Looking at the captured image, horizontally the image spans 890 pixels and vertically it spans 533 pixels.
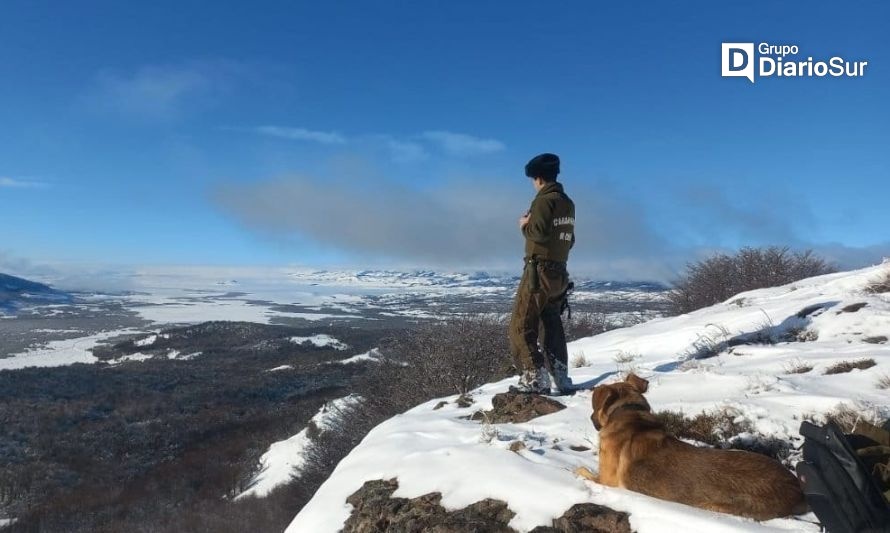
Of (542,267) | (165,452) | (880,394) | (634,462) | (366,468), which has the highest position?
(542,267)

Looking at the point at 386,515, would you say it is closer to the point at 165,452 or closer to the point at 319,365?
the point at 165,452

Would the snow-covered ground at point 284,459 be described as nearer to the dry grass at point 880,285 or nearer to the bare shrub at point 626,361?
the bare shrub at point 626,361

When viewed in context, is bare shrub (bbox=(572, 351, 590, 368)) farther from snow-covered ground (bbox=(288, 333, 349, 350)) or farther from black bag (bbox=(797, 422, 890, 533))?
snow-covered ground (bbox=(288, 333, 349, 350))

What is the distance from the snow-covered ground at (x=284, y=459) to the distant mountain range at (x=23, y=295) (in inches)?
6100

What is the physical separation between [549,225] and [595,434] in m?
2.06

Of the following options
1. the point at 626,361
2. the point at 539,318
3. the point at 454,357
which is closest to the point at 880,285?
the point at 626,361

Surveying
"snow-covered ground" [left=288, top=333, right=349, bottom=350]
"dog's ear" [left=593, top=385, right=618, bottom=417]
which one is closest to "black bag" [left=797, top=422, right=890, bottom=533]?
"dog's ear" [left=593, top=385, right=618, bottom=417]

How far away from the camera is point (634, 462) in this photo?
3.06 meters

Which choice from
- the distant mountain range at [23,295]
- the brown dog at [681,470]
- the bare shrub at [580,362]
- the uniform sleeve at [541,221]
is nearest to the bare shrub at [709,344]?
the bare shrub at [580,362]

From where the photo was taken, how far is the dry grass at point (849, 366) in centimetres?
459

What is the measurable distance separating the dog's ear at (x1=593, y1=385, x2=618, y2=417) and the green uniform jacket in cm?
188

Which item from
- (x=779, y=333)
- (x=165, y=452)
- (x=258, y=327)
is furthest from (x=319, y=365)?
(x=779, y=333)

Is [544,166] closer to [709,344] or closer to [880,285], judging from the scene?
[709,344]

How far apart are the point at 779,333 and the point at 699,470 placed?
5074 mm
